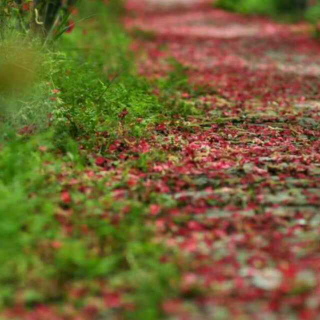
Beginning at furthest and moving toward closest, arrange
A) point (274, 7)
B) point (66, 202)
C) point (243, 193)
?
point (274, 7), point (243, 193), point (66, 202)

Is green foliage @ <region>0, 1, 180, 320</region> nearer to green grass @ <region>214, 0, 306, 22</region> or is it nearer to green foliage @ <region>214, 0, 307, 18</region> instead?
green grass @ <region>214, 0, 306, 22</region>

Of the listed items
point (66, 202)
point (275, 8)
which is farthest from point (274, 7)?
point (66, 202)

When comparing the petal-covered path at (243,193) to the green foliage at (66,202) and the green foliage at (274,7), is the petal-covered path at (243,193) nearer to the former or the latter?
the green foliage at (66,202)

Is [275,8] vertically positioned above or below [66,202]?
below

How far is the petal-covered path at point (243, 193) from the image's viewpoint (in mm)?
3742

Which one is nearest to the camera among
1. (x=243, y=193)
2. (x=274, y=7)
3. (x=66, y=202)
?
(x=66, y=202)

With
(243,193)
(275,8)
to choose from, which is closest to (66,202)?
(243,193)

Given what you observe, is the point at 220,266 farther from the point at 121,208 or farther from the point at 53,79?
the point at 53,79

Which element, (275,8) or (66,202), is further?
(275,8)

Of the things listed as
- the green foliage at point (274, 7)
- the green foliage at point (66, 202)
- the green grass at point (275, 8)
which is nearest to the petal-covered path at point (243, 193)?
the green foliage at point (66, 202)

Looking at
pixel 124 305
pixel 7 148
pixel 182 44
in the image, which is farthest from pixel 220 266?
pixel 182 44

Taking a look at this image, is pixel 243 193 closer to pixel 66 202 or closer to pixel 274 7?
pixel 66 202

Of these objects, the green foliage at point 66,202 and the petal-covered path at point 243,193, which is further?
the green foliage at point 66,202

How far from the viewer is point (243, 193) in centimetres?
521
